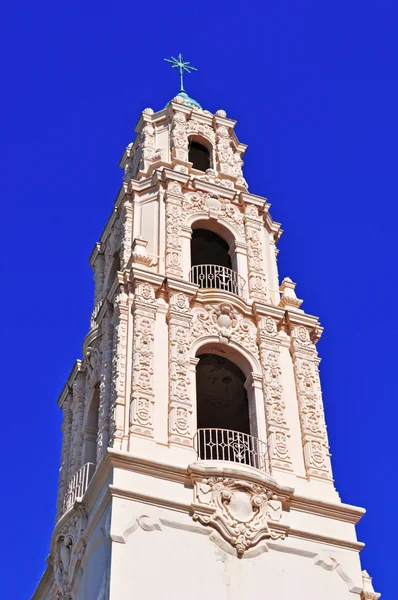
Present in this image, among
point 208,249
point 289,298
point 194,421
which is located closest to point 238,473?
point 194,421

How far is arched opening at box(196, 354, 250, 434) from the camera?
27.3 metres

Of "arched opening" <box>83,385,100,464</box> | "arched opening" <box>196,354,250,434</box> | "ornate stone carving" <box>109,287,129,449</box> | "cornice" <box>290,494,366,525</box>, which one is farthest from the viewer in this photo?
"arched opening" <box>196,354,250,434</box>

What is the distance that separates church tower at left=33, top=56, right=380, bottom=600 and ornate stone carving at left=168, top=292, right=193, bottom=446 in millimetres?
32

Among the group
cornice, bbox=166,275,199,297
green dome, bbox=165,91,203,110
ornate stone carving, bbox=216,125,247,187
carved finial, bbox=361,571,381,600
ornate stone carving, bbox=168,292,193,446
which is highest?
green dome, bbox=165,91,203,110

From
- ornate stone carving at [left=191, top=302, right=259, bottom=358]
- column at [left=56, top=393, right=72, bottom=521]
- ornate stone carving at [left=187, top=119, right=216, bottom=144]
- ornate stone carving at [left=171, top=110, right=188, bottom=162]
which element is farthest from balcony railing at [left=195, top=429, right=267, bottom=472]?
ornate stone carving at [left=187, top=119, right=216, bottom=144]

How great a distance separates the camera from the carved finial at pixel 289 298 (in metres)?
27.3

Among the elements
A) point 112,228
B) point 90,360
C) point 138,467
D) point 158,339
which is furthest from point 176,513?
point 112,228

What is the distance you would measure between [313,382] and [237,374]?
79.0 inches

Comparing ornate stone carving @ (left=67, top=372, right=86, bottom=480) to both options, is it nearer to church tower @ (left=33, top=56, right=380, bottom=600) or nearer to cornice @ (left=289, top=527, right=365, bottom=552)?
church tower @ (left=33, top=56, right=380, bottom=600)

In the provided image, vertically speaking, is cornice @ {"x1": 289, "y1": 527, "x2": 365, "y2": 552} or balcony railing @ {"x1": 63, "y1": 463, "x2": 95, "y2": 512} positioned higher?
balcony railing @ {"x1": 63, "y1": 463, "x2": 95, "y2": 512}

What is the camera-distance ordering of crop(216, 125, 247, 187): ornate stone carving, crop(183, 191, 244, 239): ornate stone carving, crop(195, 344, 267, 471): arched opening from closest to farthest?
1. crop(195, 344, 267, 471): arched opening
2. crop(183, 191, 244, 239): ornate stone carving
3. crop(216, 125, 247, 187): ornate stone carving

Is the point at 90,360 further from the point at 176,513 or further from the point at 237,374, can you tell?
the point at 176,513

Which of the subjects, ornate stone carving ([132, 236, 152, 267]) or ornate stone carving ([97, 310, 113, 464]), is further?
ornate stone carving ([132, 236, 152, 267])

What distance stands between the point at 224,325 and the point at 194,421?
10.4 ft
